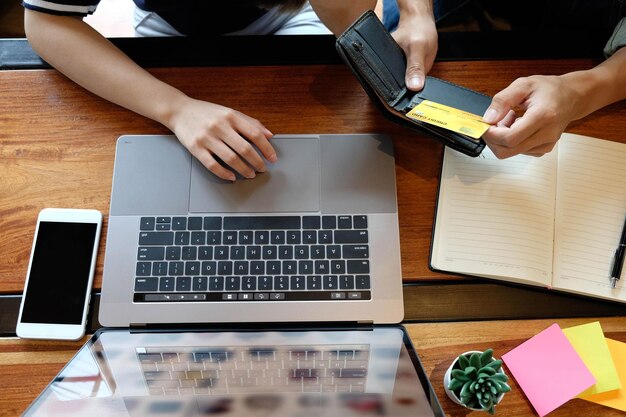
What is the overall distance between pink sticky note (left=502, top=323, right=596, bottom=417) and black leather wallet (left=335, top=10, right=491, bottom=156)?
0.29 m

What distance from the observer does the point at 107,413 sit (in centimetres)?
60

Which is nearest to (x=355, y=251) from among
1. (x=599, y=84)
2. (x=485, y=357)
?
(x=485, y=357)

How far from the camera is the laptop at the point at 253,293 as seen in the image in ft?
2.05

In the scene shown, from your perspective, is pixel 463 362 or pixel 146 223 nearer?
pixel 463 362

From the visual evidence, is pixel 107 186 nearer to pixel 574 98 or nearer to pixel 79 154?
pixel 79 154

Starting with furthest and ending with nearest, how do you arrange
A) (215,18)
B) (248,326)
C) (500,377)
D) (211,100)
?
(215,18), (211,100), (248,326), (500,377)

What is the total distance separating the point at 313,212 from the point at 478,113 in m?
0.28

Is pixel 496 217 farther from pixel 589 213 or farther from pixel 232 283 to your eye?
pixel 232 283

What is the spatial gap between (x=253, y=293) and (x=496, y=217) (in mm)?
385

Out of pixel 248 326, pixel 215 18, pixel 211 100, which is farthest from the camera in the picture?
pixel 215 18

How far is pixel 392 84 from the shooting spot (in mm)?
731

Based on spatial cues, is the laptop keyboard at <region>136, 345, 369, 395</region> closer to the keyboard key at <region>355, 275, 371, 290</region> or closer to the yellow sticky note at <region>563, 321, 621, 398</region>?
the keyboard key at <region>355, 275, 371, 290</region>

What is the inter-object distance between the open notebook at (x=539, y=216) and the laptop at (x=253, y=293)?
0.10 meters

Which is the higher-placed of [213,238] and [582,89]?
[582,89]
